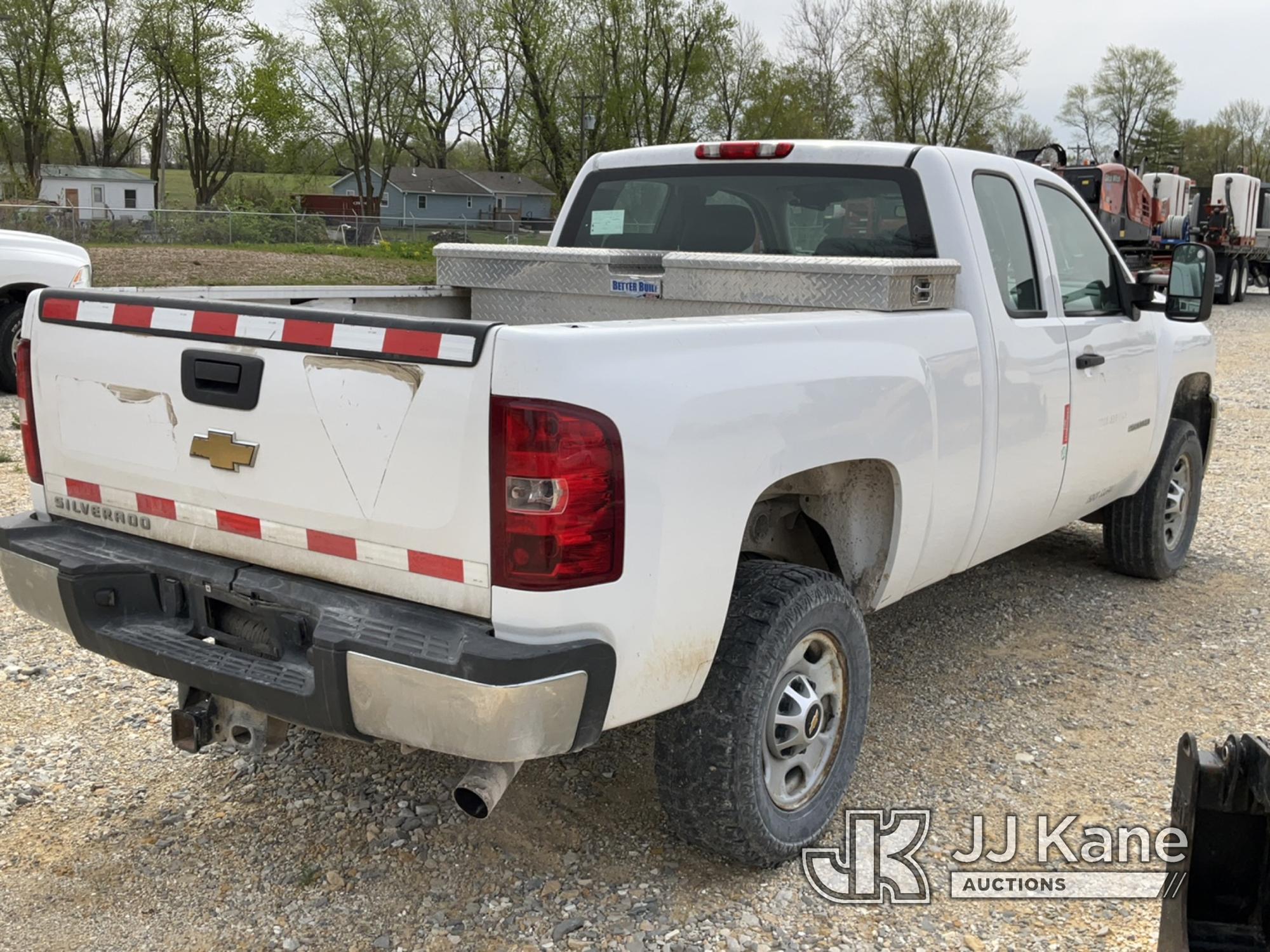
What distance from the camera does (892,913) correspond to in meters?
3.23

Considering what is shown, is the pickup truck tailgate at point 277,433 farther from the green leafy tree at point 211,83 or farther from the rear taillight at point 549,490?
the green leafy tree at point 211,83

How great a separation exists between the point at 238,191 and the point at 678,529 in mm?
65790

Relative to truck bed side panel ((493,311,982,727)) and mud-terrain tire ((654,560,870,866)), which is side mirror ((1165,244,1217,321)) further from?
mud-terrain tire ((654,560,870,866))

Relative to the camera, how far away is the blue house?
7600 centimetres

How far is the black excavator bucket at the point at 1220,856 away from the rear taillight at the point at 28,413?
3.00 metres

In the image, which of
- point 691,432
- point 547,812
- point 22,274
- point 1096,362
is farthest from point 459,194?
point 691,432

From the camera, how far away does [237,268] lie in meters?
27.1

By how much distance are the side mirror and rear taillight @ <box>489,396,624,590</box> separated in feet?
11.6

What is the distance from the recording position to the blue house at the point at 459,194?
76000mm

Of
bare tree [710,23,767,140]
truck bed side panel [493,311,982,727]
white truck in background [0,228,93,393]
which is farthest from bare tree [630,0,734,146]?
truck bed side panel [493,311,982,727]

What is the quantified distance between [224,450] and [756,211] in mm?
2511

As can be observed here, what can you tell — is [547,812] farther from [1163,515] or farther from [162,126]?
[162,126]

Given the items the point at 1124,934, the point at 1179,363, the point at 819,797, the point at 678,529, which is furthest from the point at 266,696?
the point at 1179,363

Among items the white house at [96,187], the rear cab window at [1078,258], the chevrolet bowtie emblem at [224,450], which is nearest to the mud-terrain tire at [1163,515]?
the rear cab window at [1078,258]
